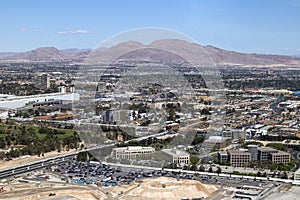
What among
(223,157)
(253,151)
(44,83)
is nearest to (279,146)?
(253,151)

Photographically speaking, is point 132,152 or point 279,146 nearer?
point 132,152

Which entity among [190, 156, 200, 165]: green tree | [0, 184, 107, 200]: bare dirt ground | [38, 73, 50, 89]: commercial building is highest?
[38, 73, 50, 89]: commercial building

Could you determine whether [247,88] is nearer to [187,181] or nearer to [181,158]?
[181,158]

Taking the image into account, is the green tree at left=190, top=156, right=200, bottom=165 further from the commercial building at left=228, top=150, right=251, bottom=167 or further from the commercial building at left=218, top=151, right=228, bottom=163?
the commercial building at left=228, top=150, right=251, bottom=167

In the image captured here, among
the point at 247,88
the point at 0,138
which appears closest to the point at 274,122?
the point at 0,138

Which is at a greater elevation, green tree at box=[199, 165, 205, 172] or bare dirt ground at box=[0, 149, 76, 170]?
green tree at box=[199, 165, 205, 172]

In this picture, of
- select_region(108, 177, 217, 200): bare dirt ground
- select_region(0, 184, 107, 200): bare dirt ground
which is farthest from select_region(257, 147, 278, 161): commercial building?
select_region(0, 184, 107, 200): bare dirt ground

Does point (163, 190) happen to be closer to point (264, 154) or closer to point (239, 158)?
point (239, 158)
